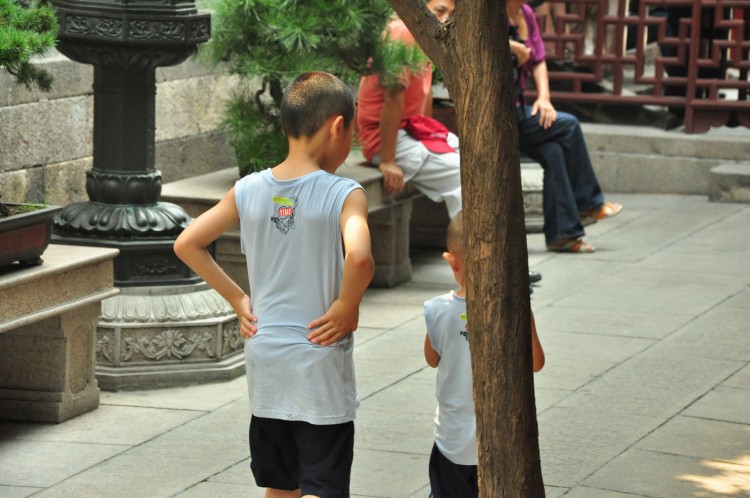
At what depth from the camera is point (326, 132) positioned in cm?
441

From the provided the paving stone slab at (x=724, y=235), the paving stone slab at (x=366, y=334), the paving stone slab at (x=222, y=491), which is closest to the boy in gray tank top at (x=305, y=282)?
the paving stone slab at (x=222, y=491)

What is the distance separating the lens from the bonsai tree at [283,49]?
8062 mm

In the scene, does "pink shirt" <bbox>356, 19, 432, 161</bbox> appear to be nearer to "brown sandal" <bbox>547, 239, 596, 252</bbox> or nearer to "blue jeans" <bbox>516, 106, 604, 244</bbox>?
"blue jeans" <bbox>516, 106, 604, 244</bbox>

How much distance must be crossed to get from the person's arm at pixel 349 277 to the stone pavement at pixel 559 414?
47.3 inches

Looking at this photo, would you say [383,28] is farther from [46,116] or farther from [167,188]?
[46,116]

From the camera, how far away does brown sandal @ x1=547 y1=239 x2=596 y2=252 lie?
33.0ft

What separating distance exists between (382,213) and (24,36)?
3.92m

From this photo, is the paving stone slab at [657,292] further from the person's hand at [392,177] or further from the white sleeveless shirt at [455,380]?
the white sleeveless shirt at [455,380]

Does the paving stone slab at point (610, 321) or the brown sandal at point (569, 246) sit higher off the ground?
the brown sandal at point (569, 246)

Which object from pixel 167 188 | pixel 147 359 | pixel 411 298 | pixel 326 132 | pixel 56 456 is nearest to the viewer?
pixel 326 132

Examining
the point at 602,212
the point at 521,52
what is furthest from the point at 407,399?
the point at 602,212

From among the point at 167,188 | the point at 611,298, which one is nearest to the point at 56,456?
the point at 167,188

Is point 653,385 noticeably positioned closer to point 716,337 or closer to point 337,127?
point 716,337

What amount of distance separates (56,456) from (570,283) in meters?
4.23
